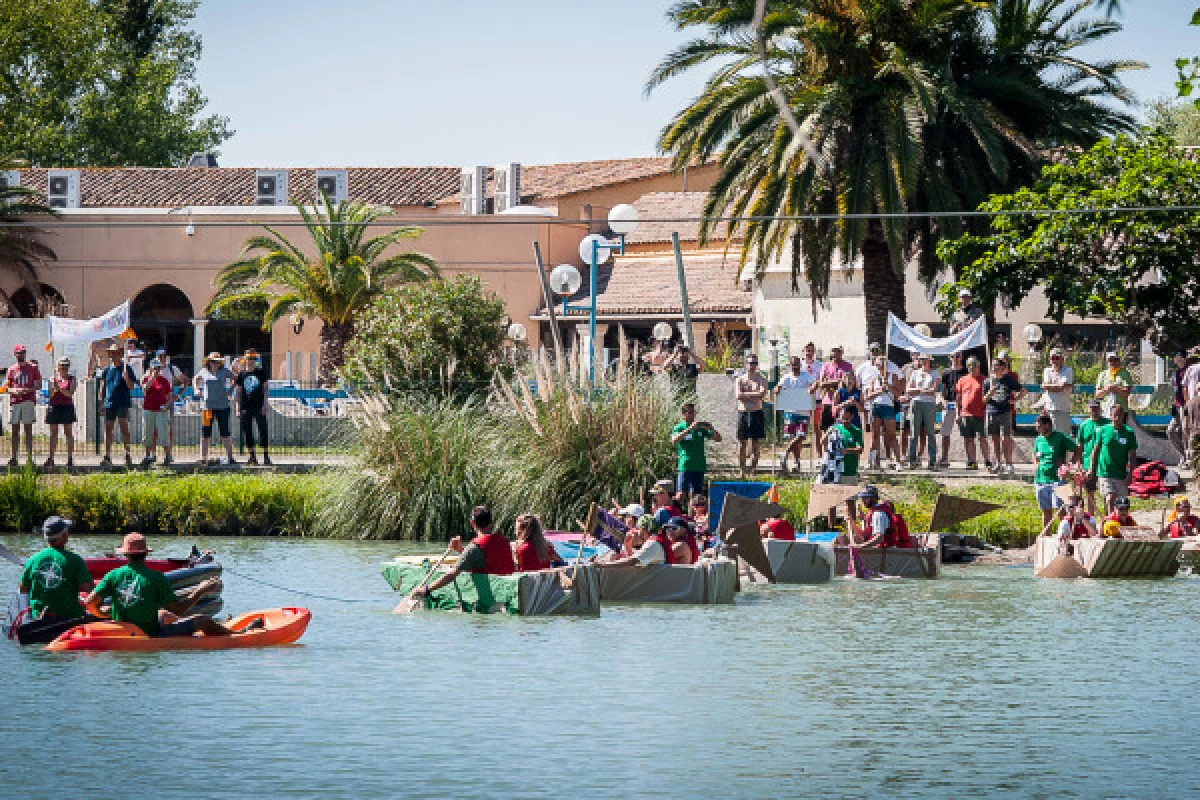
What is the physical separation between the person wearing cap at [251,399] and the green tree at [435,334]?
182 cm

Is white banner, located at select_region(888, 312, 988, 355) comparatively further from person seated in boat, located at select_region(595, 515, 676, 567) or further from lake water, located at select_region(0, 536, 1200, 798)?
person seated in boat, located at select_region(595, 515, 676, 567)

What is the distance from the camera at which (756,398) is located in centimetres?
3058

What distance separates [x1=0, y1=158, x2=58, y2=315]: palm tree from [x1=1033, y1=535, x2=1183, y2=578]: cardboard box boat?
130 ft

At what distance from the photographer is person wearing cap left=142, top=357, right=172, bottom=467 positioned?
33.2 metres

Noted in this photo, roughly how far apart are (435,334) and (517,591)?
42.3 ft

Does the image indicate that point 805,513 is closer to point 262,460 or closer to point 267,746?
point 262,460

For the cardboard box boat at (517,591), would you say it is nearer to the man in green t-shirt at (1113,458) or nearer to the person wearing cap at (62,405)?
the man in green t-shirt at (1113,458)

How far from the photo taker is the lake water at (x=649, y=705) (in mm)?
14133

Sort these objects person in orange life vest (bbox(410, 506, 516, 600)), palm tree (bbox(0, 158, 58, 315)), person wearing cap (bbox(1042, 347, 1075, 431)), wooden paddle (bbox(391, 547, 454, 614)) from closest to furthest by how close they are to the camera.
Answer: person in orange life vest (bbox(410, 506, 516, 600)) < wooden paddle (bbox(391, 547, 454, 614)) < person wearing cap (bbox(1042, 347, 1075, 431)) < palm tree (bbox(0, 158, 58, 315))

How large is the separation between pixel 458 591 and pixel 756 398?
10.0 m

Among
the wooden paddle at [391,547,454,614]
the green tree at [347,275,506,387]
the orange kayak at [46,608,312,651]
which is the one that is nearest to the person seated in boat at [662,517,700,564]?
the wooden paddle at [391,547,454,614]

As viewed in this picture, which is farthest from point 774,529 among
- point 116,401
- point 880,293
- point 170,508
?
point 116,401

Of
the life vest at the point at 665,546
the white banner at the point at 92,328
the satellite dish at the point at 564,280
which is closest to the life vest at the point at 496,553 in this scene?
the life vest at the point at 665,546

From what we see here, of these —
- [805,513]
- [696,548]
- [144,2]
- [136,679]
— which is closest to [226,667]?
[136,679]
